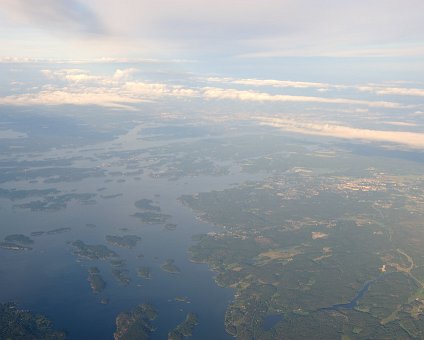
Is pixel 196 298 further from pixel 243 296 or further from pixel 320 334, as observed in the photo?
pixel 320 334

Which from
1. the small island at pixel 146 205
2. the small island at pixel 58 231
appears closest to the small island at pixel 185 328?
the small island at pixel 58 231

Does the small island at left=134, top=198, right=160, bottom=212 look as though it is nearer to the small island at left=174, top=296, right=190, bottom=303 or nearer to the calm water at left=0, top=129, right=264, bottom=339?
the calm water at left=0, top=129, right=264, bottom=339

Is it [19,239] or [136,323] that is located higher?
[136,323]

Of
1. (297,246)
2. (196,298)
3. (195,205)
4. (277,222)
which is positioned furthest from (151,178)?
(196,298)

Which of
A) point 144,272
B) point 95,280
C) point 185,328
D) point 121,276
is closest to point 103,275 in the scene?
point 95,280

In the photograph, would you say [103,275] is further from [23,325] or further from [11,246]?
[11,246]

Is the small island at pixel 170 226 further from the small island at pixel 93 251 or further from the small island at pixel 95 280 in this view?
the small island at pixel 95 280
